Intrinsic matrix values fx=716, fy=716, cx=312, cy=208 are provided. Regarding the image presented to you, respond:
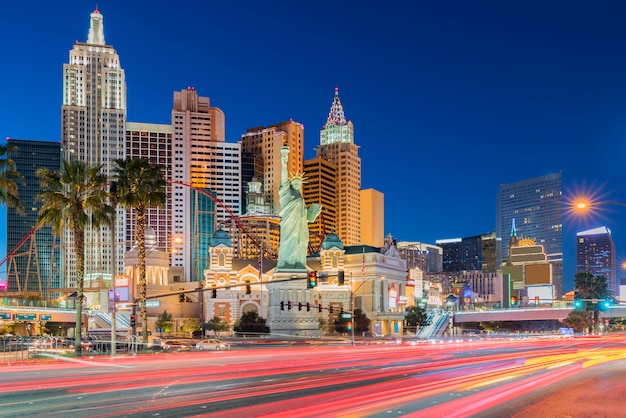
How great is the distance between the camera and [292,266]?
109812mm

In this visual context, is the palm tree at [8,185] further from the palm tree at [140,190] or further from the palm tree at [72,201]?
the palm tree at [140,190]

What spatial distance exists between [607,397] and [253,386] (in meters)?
12.8

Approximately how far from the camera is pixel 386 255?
424 ft

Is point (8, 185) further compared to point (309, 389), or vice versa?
point (8, 185)

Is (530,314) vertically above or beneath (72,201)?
beneath

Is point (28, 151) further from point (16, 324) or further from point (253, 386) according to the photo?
point (253, 386)

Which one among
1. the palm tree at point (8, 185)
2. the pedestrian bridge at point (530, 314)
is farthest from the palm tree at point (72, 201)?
the pedestrian bridge at point (530, 314)

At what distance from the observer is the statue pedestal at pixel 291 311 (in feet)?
349

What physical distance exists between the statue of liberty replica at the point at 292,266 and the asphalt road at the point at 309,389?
213 ft

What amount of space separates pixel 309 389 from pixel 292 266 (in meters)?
83.5

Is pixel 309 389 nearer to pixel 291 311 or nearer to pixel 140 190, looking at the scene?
pixel 140 190

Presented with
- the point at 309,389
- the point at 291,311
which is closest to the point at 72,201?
the point at 309,389

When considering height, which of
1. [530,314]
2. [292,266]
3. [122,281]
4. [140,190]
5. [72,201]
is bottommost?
[530,314]

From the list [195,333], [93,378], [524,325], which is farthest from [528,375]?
[524,325]
